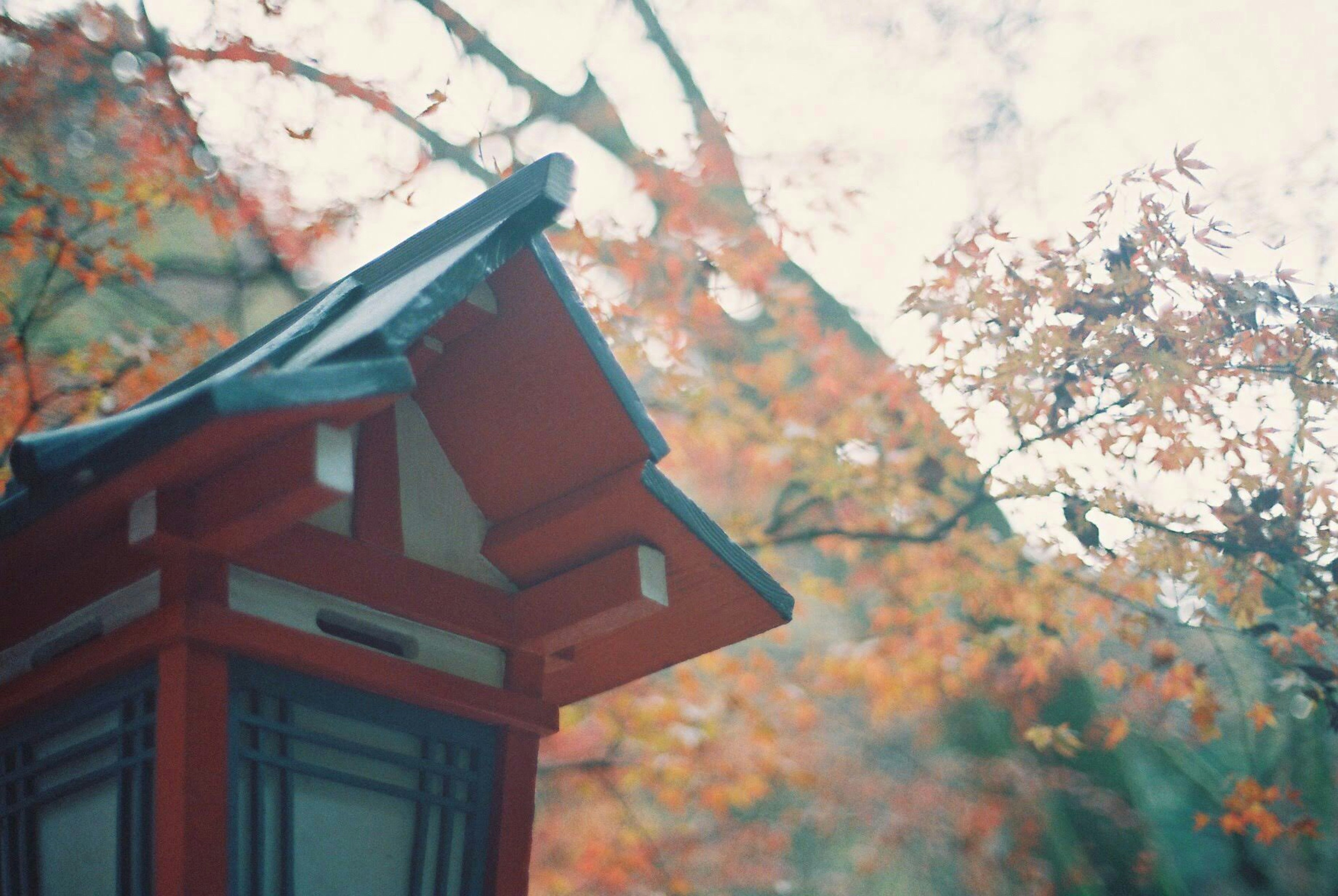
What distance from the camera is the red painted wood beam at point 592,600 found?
2.64 metres

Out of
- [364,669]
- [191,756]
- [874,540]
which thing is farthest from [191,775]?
[874,540]

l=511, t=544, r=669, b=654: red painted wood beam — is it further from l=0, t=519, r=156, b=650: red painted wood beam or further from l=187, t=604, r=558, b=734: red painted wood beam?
l=0, t=519, r=156, b=650: red painted wood beam

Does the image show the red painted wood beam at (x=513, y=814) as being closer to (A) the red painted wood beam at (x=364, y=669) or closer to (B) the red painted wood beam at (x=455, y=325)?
(A) the red painted wood beam at (x=364, y=669)

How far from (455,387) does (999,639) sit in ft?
16.2

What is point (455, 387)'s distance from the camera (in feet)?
8.80

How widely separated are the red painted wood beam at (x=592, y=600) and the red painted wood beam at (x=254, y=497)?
76 centimetres

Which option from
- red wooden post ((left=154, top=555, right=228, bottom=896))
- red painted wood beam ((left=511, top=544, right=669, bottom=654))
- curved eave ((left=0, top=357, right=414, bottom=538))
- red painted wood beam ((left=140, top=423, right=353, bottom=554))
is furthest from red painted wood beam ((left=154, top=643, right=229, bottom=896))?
red painted wood beam ((left=511, top=544, right=669, bottom=654))

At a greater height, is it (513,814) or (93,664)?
(93,664)

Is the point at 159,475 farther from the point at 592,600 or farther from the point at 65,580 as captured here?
the point at 592,600

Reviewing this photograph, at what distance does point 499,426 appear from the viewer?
8.77 ft

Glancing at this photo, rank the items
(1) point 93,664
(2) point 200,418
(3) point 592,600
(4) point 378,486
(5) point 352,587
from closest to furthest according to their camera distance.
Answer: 1. (2) point 200,418
2. (1) point 93,664
3. (5) point 352,587
4. (4) point 378,486
5. (3) point 592,600

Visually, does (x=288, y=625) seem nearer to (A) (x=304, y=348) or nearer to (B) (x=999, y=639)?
(A) (x=304, y=348)

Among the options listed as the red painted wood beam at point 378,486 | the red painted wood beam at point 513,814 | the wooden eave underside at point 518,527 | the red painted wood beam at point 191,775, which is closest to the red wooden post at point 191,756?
the red painted wood beam at point 191,775

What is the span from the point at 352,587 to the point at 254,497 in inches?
18.1
